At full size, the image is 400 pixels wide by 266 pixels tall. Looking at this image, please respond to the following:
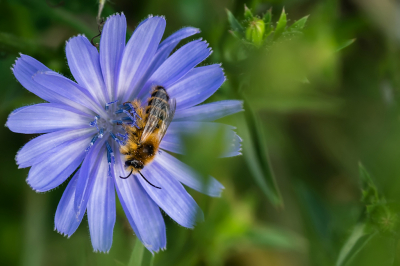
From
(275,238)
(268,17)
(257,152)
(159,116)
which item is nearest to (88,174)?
(159,116)

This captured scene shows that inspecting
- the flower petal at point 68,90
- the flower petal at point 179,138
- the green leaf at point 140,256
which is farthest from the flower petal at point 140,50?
the green leaf at point 140,256

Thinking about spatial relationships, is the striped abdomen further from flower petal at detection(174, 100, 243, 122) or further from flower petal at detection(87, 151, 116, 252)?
flower petal at detection(87, 151, 116, 252)

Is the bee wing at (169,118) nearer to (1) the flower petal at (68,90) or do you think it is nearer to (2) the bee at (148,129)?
(2) the bee at (148,129)

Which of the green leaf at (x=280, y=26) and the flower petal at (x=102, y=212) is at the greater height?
the green leaf at (x=280, y=26)

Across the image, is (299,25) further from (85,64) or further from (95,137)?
(95,137)

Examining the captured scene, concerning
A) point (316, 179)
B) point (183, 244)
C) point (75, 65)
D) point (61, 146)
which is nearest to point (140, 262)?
point (183, 244)

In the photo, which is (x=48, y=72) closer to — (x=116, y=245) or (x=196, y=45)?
(x=196, y=45)

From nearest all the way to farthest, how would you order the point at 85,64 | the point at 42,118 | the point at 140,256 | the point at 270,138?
1. the point at 42,118
2. the point at 85,64
3. the point at 140,256
4. the point at 270,138

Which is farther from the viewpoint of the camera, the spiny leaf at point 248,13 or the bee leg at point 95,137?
the spiny leaf at point 248,13
